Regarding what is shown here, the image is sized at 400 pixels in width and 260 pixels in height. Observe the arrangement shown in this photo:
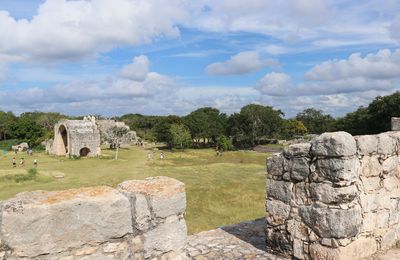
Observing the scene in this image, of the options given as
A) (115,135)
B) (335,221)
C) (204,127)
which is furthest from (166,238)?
(204,127)

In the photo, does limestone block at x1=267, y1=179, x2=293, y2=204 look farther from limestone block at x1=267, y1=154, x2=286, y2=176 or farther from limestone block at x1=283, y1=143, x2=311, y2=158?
limestone block at x1=283, y1=143, x2=311, y2=158

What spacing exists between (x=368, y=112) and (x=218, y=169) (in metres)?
26.2

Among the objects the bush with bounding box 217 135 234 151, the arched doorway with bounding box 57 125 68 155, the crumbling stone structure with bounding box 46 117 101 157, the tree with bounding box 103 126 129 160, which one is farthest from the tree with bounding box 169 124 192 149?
the arched doorway with bounding box 57 125 68 155

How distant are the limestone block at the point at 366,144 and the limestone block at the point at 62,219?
4158mm

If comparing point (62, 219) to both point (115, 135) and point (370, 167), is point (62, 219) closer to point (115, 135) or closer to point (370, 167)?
point (370, 167)

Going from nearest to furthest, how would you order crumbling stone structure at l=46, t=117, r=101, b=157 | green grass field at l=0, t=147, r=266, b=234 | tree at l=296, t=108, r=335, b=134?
green grass field at l=0, t=147, r=266, b=234 → crumbling stone structure at l=46, t=117, r=101, b=157 → tree at l=296, t=108, r=335, b=134

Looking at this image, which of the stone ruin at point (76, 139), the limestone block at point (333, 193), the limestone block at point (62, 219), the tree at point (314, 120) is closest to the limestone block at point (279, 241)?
the limestone block at point (333, 193)

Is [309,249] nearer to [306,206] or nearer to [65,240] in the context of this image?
[306,206]

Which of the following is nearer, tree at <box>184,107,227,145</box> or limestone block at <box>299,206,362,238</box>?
limestone block at <box>299,206,362,238</box>

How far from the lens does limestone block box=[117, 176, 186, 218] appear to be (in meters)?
4.27

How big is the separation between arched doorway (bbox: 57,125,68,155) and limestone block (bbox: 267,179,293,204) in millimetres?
47468

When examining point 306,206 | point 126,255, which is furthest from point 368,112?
point 126,255

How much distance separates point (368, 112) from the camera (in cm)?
4759

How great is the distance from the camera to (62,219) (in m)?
3.53
